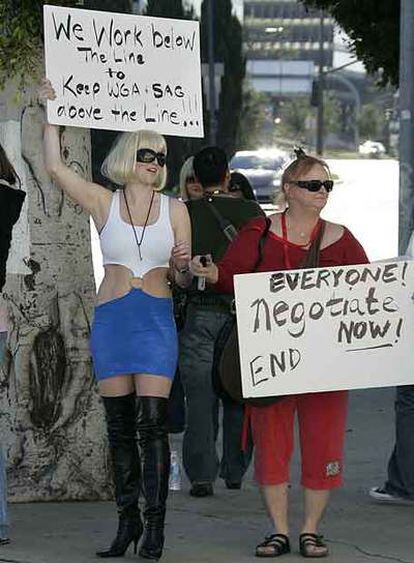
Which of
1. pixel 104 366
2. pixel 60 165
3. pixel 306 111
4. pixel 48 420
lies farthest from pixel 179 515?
pixel 306 111

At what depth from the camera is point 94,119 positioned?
631 centimetres

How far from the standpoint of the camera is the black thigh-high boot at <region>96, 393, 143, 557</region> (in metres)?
5.97

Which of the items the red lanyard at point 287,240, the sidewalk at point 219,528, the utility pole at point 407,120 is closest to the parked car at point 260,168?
the utility pole at point 407,120

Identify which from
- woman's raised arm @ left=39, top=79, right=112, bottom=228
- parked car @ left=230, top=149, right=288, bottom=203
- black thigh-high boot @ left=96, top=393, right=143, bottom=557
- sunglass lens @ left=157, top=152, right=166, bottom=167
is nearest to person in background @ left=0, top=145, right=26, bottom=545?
woman's raised arm @ left=39, top=79, right=112, bottom=228

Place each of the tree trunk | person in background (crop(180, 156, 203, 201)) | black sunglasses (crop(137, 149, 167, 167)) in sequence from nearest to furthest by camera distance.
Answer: black sunglasses (crop(137, 149, 167, 167)) → the tree trunk → person in background (crop(180, 156, 203, 201))

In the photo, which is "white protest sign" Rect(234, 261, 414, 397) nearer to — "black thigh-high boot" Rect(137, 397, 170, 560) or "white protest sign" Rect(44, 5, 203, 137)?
"black thigh-high boot" Rect(137, 397, 170, 560)

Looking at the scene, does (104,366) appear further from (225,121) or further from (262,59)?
(262,59)

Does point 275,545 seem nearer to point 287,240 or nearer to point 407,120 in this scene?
point 287,240

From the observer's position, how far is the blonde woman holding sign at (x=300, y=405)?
19.6 ft

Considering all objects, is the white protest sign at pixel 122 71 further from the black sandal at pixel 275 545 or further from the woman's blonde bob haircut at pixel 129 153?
the black sandal at pixel 275 545

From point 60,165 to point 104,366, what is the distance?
2.78ft

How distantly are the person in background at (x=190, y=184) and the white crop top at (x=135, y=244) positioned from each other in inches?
67.4

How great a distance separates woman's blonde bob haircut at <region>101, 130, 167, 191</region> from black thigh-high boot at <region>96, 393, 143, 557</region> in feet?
2.89

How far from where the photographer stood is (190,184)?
7.69m
